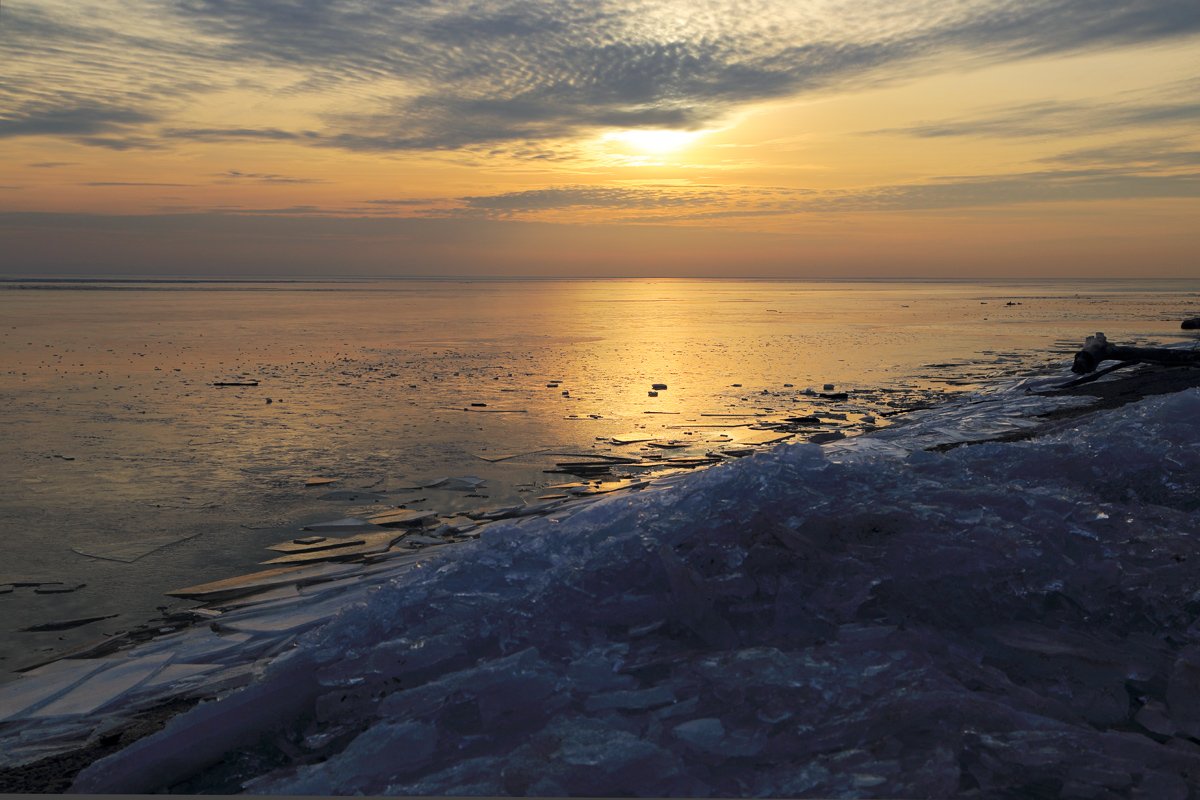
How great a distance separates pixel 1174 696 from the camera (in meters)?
3.27

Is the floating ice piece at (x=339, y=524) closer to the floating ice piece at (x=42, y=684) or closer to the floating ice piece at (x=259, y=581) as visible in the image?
the floating ice piece at (x=259, y=581)

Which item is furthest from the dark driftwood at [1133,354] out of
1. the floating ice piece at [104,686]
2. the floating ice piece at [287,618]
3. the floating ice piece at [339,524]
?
the floating ice piece at [104,686]

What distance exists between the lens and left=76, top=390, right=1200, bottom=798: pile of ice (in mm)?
2920

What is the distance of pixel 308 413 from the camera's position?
35.5 ft

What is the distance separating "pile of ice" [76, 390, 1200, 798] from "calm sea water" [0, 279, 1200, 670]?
1973mm

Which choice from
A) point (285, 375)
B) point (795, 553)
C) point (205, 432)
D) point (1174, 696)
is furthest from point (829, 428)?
point (285, 375)

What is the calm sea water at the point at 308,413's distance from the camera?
5.72 meters

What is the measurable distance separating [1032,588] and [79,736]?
14.4 ft

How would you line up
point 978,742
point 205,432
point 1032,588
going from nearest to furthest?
point 978,742 < point 1032,588 < point 205,432

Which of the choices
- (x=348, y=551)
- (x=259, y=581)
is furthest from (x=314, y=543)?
(x=259, y=581)

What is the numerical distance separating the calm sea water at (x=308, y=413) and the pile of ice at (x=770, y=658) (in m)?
1.97

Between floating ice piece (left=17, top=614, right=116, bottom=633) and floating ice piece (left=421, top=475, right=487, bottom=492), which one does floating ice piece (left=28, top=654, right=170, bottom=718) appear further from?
floating ice piece (left=421, top=475, right=487, bottom=492)

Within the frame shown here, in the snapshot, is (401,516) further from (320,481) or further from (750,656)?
(750,656)

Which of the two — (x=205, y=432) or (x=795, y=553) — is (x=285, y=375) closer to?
(x=205, y=432)
